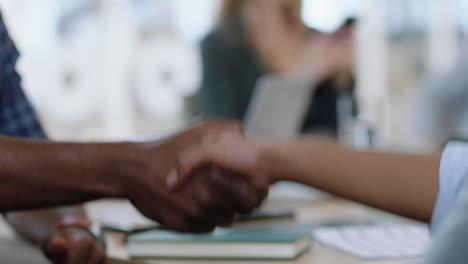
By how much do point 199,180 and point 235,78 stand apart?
4.24ft

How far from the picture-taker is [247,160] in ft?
2.77

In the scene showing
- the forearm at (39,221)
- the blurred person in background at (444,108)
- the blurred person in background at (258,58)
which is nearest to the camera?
the forearm at (39,221)

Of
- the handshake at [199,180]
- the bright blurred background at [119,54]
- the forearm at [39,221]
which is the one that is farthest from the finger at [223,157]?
the bright blurred background at [119,54]

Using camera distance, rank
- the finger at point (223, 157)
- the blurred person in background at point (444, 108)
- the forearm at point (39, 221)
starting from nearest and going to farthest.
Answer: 1. the finger at point (223, 157)
2. the forearm at point (39, 221)
3. the blurred person in background at point (444, 108)

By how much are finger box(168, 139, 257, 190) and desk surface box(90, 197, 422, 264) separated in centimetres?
12

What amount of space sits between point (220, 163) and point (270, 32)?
4.28 feet

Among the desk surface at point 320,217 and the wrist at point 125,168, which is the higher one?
the wrist at point 125,168

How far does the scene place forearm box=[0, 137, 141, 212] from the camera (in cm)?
68

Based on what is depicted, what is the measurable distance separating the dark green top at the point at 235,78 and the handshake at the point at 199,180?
1237 mm

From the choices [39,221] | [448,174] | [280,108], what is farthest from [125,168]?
[280,108]

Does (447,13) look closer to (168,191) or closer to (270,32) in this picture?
(270,32)

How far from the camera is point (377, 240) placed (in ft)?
2.88

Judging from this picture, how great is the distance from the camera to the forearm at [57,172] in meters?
0.68

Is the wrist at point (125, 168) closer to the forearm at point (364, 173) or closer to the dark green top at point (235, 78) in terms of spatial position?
the forearm at point (364, 173)
